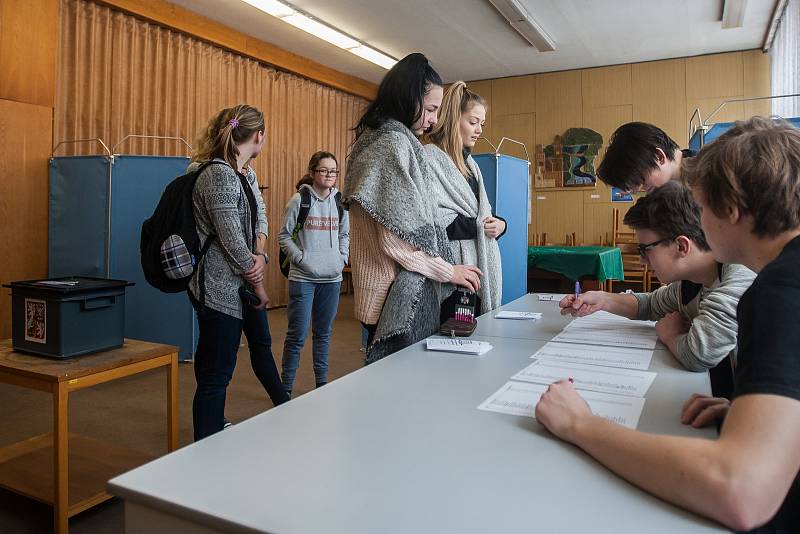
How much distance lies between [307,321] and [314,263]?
1.05 ft

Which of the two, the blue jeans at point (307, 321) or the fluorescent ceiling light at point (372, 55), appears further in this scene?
the fluorescent ceiling light at point (372, 55)

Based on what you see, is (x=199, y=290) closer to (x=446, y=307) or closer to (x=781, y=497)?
(x=446, y=307)

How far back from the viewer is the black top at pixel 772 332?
1.94 feet

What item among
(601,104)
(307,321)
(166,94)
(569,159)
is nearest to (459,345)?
(307,321)

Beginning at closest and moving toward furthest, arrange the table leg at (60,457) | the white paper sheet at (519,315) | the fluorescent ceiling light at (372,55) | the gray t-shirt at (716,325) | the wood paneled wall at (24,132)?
the gray t-shirt at (716,325) → the table leg at (60,457) → the white paper sheet at (519,315) → the wood paneled wall at (24,132) → the fluorescent ceiling light at (372,55)

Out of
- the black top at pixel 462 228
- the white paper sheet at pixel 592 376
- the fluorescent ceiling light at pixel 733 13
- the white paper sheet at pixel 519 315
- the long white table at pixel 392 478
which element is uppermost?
the fluorescent ceiling light at pixel 733 13

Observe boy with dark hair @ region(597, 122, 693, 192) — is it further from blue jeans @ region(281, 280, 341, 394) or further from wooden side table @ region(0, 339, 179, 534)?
blue jeans @ region(281, 280, 341, 394)

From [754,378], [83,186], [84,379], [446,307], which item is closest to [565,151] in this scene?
[83,186]

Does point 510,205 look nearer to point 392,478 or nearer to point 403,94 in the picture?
point 403,94

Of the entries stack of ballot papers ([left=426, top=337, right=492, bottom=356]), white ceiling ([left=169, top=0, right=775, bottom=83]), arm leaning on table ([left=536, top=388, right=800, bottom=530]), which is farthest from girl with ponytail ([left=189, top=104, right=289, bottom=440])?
white ceiling ([left=169, top=0, right=775, bottom=83])

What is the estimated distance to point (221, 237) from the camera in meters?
1.99

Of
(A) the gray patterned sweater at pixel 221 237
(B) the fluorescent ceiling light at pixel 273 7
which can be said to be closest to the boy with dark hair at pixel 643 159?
(A) the gray patterned sweater at pixel 221 237

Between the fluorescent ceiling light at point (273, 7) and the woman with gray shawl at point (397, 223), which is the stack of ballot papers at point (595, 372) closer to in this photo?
the woman with gray shawl at point (397, 223)

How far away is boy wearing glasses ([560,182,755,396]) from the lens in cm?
121
